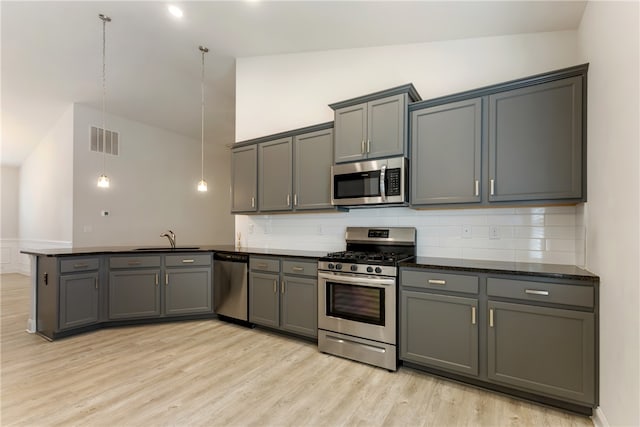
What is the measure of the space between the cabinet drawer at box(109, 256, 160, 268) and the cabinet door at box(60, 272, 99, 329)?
0.71 ft

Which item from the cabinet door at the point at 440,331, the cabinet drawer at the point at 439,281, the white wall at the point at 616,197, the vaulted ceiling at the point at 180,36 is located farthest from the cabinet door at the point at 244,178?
the white wall at the point at 616,197

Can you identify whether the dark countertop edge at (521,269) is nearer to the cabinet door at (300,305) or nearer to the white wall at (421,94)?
the white wall at (421,94)

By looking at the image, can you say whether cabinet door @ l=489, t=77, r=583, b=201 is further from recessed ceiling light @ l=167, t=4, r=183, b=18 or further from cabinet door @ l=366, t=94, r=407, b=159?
recessed ceiling light @ l=167, t=4, r=183, b=18

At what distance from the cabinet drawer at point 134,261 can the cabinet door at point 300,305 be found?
1659 mm

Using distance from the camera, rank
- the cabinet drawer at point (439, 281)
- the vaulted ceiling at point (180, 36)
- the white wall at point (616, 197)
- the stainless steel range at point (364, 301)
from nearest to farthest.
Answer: the white wall at point (616, 197) < the cabinet drawer at point (439, 281) < the stainless steel range at point (364, 301) < the vaulted ceiling at point (180, 36)

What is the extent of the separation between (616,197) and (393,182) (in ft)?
4.99

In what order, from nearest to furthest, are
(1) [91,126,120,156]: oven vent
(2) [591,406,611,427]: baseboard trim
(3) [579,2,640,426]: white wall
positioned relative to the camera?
(3) [579,2,640,426]: white wall → (2) [591,406,611,427]: baseboard trim → (1) [91,126,120,156]: oven vent

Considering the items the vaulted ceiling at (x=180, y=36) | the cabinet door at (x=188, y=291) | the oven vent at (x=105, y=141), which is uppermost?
the vaulted ceiling at (x=180, y=36)

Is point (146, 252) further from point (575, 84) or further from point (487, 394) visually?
point (575, 84)

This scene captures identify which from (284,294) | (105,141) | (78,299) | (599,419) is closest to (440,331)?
(599,419)

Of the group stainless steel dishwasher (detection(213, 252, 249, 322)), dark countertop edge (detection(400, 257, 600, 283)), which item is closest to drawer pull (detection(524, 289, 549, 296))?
dark countertop edge (detection(400, 257, 600, 283))

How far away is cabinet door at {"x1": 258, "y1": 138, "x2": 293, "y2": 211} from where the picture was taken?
146 inches

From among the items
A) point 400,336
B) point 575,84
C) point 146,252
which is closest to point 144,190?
point 146,252

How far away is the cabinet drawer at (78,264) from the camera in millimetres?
3344
